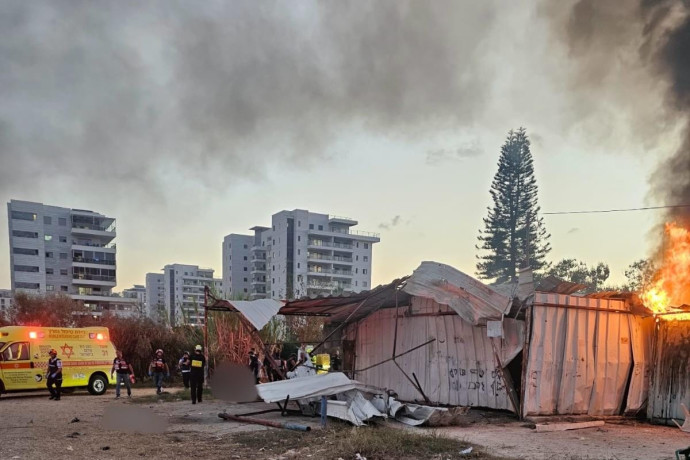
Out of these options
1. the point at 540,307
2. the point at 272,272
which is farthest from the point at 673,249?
the point at 272,272

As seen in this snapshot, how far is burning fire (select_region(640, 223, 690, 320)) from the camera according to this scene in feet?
36.3

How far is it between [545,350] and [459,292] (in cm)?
195

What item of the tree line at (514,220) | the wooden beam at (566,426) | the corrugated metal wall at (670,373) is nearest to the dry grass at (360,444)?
the wooden beam at (566,426)

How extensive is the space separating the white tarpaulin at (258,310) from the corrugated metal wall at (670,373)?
28.6 ft

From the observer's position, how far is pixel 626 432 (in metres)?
9.39

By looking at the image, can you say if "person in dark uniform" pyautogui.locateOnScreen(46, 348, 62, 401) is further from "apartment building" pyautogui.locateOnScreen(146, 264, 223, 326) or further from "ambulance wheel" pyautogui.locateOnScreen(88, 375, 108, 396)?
"apartment building" pyautogui.locateOnScreen(146, 264, 223, 326)

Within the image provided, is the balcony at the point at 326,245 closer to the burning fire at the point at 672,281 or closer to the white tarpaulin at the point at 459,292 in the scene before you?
the burning fire at the point at 672,281

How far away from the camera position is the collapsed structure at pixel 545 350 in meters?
10.1

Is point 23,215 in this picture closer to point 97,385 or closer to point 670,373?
point 97,385

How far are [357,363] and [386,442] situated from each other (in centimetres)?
747

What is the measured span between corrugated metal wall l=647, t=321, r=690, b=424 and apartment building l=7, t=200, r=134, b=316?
65.4m

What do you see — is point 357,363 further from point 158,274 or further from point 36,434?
point 158,274

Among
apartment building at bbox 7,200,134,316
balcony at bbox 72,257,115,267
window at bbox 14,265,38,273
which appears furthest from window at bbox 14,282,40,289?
balcony at bbox 72,257,115,267

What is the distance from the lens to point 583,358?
1044 cm
